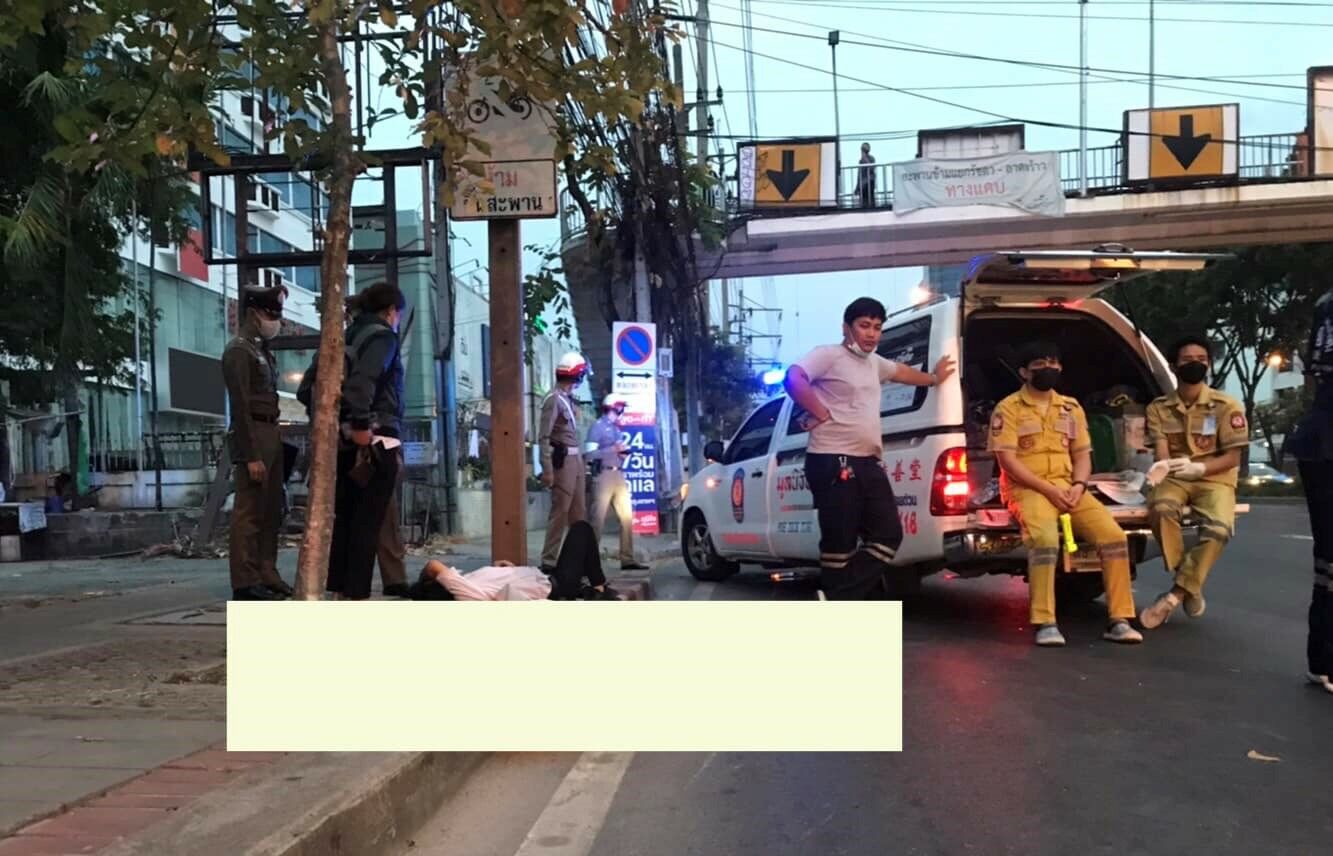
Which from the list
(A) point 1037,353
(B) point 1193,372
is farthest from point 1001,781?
(B) point 1193,372

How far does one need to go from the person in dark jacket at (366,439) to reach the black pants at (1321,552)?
167 inches

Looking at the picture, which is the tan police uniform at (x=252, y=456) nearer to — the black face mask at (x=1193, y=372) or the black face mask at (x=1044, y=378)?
the black face mask at (x=1044, y=378)

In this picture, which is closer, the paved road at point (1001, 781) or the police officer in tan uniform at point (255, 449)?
the paved road at point (1001, 781)

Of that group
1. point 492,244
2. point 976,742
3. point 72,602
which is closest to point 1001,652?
point 976,742

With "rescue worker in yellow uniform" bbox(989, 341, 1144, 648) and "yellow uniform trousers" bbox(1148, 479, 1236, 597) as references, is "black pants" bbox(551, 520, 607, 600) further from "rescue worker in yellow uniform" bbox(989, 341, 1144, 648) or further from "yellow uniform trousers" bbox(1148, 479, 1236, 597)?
"yellow uniform trousers" bbox(1148, 479, 1236, 597)

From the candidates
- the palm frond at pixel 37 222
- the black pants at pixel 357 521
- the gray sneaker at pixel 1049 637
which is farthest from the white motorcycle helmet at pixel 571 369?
the gray sneaker at pixel 1049 637

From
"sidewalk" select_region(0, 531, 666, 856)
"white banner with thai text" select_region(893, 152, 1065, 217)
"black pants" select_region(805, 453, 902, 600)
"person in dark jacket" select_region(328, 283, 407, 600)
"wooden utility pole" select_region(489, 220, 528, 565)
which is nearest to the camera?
"sidewalk" select_region(0, 531, 666, 856)

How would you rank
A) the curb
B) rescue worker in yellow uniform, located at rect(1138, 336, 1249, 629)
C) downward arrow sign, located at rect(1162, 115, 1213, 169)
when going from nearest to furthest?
the curb, rescue worker in yellow uniform, located at rect(1138, 336, 1249, 629), downward arrow sign, located at rect(1162, 115, 1213, 169)

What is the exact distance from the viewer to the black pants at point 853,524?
201 inches

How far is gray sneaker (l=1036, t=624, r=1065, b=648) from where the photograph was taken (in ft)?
17.9

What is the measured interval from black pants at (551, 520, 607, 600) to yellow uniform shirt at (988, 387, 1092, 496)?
91.3 inches

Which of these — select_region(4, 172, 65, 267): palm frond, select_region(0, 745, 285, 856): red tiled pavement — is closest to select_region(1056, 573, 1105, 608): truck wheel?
select_region(0, 745, 285, 856): red tiled pavement

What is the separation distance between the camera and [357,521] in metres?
5.17

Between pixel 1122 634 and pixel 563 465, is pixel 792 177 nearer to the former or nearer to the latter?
pixel 563 465
